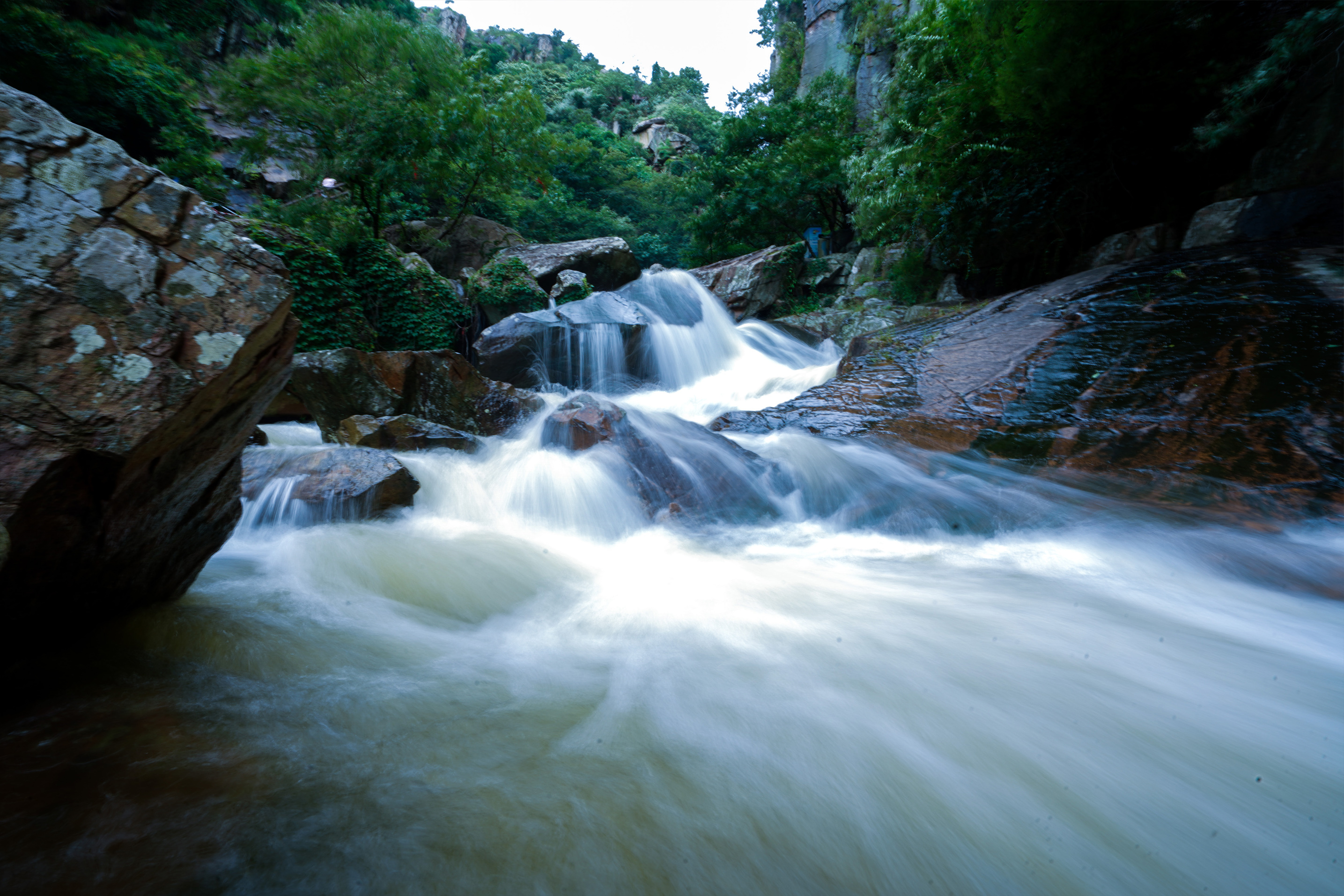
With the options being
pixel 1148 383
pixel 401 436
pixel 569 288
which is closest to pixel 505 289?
pixel 569 288

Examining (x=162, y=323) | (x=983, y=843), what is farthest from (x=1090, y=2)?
(x=162, y=323)

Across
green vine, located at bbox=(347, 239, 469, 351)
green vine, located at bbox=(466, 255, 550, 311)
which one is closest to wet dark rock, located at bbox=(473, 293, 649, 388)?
green vine, located at bbox=(347, 239, 469, 351)

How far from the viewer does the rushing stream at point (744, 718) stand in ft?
3.83

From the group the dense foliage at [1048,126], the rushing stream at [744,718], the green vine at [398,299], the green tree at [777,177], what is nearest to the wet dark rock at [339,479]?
the rushing stream at [744,718]

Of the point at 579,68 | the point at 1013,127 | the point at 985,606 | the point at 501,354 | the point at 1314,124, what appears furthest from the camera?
the point at 579,68

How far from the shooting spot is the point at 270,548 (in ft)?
11.3

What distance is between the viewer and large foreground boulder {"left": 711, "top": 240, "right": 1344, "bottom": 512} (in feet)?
12.4

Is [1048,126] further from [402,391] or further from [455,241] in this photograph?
[455,241]

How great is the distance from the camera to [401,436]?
570cm

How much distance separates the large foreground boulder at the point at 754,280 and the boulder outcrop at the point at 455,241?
6.26 meters

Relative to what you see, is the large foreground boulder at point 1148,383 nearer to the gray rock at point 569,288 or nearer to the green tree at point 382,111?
the gray rock at point 569,288

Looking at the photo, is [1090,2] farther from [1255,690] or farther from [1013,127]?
[1255,690]

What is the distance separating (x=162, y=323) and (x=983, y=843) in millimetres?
2542

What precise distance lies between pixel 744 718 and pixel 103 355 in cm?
207
